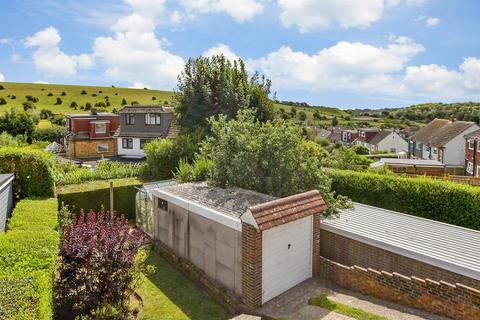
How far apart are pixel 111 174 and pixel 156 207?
24.0 feet

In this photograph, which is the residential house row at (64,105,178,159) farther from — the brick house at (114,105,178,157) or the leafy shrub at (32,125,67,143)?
the leafy shrub at (32,125,67,143)

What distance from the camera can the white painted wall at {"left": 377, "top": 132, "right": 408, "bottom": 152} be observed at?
69.9 metres

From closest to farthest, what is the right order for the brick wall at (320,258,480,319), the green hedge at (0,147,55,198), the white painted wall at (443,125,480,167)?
the brick wall at (320,258,480,319), the green hedge at (0,147,55,198), the white painted wall at (443,125,480,167)

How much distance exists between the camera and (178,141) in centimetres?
2220

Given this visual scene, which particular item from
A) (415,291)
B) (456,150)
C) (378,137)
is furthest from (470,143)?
(415,291)

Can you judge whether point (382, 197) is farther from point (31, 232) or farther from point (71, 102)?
point (71, 102)

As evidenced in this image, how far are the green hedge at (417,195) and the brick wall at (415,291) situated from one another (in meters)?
6.17

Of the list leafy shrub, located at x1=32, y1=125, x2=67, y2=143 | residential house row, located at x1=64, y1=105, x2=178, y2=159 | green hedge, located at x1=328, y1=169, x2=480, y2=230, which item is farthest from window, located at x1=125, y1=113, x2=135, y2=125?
green hedge, located at x1=328, y1=169, x2=480, y2=230

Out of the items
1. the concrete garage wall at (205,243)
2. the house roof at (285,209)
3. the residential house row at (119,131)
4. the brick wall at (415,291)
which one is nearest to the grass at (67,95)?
the residential house row at (119,131)

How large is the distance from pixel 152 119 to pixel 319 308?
38.4 meters

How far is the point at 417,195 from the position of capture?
1555cm

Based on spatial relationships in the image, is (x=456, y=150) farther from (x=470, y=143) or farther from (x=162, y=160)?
(x=162, y=160)

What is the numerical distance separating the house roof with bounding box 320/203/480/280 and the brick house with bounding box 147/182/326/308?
5.50ft

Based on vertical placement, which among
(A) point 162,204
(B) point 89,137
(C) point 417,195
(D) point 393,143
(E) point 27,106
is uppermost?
(E) point 27,106
